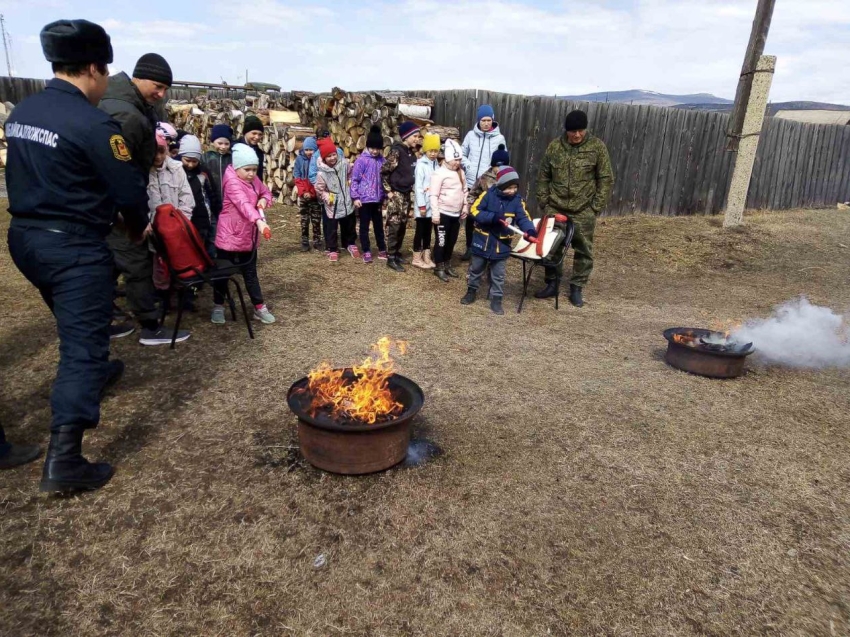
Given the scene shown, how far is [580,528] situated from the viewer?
2.99 meters

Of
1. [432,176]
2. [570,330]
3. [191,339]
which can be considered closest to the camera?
[191,339]

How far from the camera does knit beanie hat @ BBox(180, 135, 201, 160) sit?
5.64m

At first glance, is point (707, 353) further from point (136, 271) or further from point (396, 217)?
point (136, 271)

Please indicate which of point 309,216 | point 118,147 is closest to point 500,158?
point 309,216

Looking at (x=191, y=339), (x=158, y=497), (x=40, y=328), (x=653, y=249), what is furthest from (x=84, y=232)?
(x=653, y=249)

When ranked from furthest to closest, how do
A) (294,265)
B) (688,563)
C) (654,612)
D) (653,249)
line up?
(653,249)
(294,265)
(688,563)
(654,612)

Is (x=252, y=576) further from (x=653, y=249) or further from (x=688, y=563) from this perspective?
(x=653, y=249)

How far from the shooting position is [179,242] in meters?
4.67

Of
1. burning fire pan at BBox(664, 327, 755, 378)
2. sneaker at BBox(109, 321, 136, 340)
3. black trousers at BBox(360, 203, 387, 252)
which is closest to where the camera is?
burning fire pan at BBox(664, 327, 755, 378)

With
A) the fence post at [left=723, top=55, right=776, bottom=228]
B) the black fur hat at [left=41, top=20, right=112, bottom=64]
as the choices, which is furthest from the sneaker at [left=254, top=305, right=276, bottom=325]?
the fence post at [left=723, top=55, right=776, bottom=228]

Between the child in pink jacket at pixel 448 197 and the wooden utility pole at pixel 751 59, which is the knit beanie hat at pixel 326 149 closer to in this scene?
the child in pink jacket at pixel 448 197

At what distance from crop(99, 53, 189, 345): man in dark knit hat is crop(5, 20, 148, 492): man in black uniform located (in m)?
0.61

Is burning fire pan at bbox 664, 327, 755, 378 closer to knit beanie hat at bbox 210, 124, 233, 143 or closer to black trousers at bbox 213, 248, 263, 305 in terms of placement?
black trousers at bbox 213, 248, 263, 305

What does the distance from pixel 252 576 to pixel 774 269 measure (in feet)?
31.7
